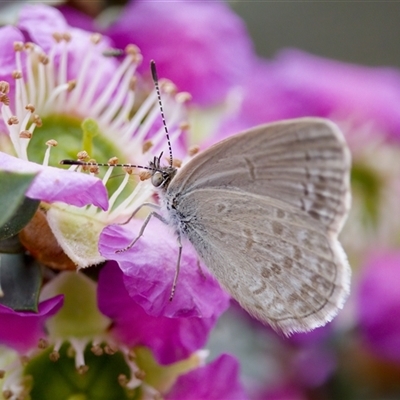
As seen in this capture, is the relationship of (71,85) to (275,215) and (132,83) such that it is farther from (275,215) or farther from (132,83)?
(275,215)

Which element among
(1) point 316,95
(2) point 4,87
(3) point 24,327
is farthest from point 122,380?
(1) point 316,95

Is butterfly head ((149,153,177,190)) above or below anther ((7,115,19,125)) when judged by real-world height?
below

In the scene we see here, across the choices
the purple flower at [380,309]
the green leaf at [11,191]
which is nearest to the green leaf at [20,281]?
the green leaf at [11,191]

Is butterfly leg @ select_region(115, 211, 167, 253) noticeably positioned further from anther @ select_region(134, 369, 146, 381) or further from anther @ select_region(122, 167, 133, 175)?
anther @ select_region(134, 369, 146, 381)

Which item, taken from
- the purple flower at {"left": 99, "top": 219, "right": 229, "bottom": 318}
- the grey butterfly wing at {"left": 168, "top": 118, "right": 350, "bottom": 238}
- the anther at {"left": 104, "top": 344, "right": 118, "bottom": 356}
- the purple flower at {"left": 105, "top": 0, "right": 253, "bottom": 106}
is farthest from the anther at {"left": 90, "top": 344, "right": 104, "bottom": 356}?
the purple flower at {"left": 105, "top": 0, "right": 253, "bottom": 106}

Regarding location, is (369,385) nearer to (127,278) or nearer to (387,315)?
(387,315)

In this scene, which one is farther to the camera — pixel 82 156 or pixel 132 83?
pixel 132 83

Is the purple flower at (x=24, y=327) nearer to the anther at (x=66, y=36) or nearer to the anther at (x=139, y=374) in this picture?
the anther at (x=139, y=374)
